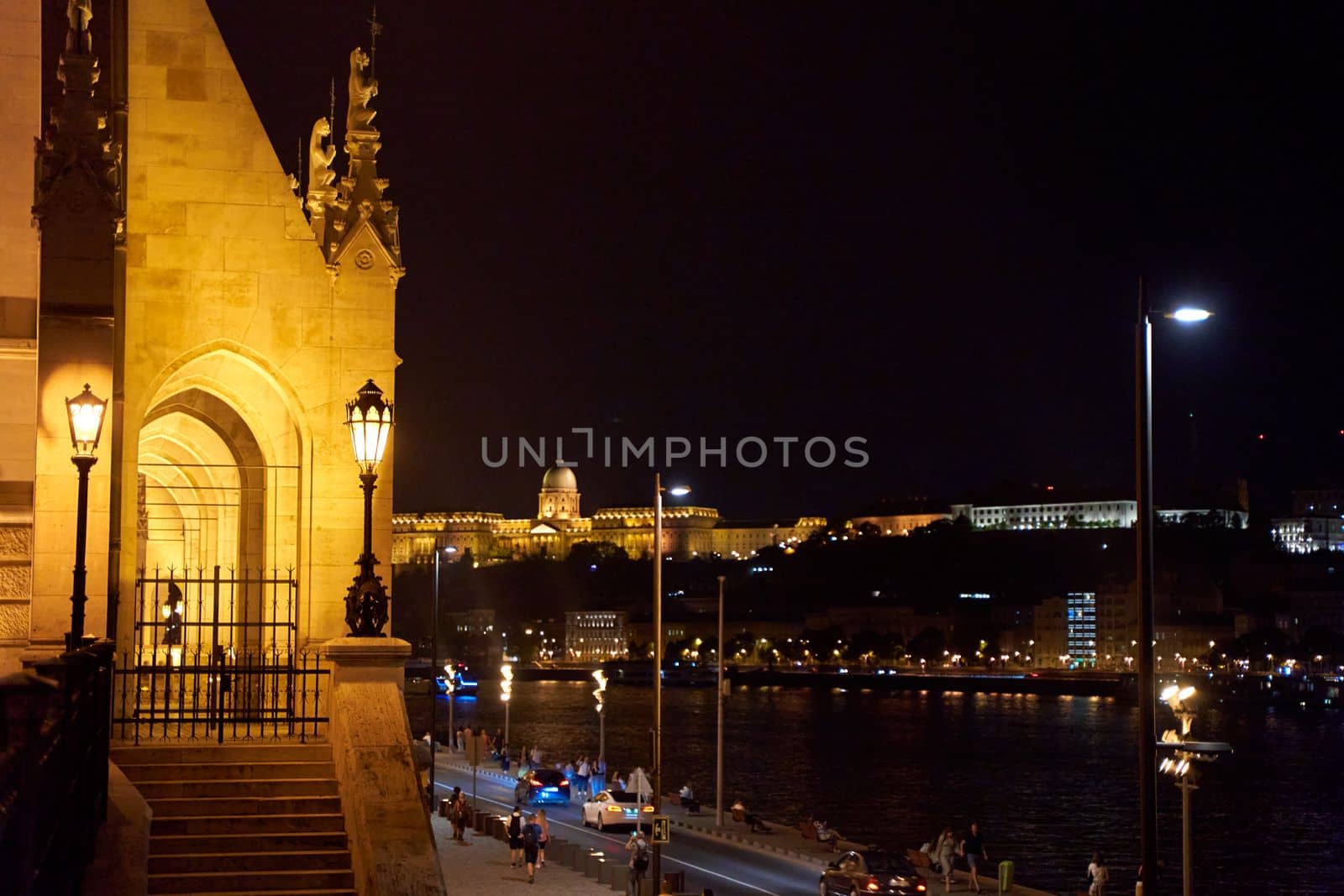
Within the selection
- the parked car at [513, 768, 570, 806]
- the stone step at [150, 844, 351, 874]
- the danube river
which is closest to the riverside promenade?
the parked car at [513, 768, 570, 806]

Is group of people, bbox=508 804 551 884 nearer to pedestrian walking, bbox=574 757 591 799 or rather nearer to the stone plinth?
the stone plinth

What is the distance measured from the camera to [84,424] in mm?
13312

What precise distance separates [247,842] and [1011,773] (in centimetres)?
7175

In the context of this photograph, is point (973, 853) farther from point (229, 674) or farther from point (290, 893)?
point (290, 893)

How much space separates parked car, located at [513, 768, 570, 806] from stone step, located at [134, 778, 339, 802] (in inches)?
1238

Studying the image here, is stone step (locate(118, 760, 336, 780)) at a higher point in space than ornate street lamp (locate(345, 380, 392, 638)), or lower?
lower

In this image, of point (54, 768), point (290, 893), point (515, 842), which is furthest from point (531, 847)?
point (54, 768)

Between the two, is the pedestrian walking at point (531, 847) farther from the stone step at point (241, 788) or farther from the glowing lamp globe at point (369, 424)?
the glowing lamp globe at point (369, 424)

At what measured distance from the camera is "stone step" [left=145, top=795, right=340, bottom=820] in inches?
553

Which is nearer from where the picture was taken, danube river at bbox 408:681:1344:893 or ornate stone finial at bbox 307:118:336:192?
ornate stone finial at bbox 307:118:336:192

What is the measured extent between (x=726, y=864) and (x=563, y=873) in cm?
557

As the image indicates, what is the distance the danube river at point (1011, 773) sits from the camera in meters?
55.7

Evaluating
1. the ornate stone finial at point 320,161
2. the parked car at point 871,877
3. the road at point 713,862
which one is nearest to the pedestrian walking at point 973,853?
the road at point 713,862

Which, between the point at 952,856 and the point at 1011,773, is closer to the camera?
the point at 952,856
